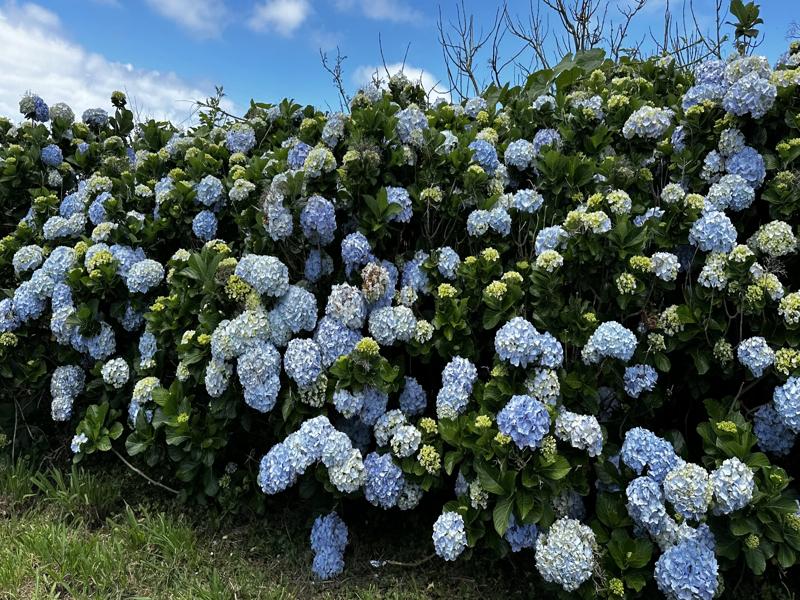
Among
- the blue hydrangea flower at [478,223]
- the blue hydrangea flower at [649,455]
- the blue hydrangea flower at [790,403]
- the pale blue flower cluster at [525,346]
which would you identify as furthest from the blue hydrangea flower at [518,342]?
the blue hydrangea flower at [790,403]

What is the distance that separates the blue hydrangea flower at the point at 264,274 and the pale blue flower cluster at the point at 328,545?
1050mm

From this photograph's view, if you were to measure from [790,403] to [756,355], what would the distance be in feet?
0.68

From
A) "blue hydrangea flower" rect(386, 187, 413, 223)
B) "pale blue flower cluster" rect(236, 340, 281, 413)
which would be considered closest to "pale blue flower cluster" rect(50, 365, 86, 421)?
"pale blue flower cluster" rect(236, 340, 281, 413)

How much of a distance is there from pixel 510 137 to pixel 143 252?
2.14 m

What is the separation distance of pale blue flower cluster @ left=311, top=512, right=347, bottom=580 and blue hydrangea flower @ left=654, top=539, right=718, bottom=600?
132cm

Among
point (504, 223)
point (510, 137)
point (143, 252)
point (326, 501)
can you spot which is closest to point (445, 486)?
point (326, 501)

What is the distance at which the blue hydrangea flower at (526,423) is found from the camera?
2.33m

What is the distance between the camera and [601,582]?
7.89 ft

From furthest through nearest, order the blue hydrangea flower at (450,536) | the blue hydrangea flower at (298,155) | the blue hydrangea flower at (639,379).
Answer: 1. the blue hydrangea flower at (298,155)
2. the blue hydrangea flower at (639,379)
3. the blue hydrangea flower at (450,536)

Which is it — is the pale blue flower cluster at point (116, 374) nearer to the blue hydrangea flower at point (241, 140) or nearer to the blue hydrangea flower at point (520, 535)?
the blue hydrangea flower at point (241, 140)

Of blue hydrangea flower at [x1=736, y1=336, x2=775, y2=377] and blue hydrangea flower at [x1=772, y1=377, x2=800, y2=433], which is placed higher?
blue hydrangea flower at [x1=736, y1=336, x2=775, y2=377]

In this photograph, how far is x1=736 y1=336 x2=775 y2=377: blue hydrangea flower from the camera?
2500 mm

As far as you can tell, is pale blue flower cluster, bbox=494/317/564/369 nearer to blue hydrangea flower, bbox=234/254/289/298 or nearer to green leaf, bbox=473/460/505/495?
green leaf, bbox=473/460/505/495

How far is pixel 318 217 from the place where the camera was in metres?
2.88
